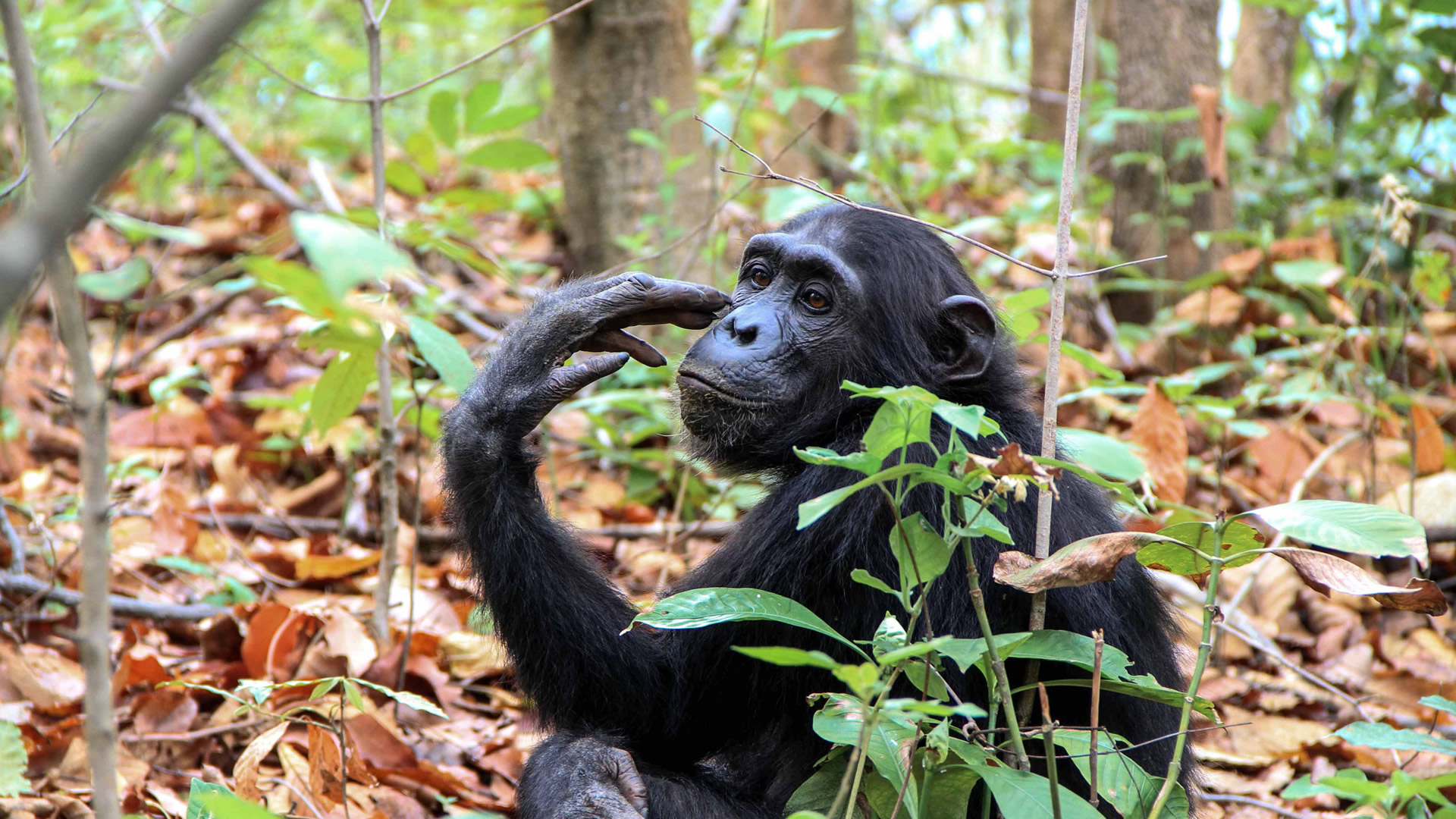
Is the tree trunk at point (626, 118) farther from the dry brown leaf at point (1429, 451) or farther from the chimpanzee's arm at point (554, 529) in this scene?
the dry brown leaf at point (1429, 451)

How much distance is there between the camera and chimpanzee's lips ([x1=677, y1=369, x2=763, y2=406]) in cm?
347

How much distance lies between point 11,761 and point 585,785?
1.33m

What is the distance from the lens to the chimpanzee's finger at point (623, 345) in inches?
135

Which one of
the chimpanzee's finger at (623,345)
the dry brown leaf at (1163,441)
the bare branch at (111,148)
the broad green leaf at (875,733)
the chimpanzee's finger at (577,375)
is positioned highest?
the bare branch at (111,148)

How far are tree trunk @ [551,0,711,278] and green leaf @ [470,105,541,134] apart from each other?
4.39 feet

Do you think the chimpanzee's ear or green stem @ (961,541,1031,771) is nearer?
green stem @ (961,541,1031,771)

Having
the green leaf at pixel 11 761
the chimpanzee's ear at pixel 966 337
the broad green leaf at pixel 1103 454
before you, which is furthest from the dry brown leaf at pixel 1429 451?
the green leaf at pixel 11 761

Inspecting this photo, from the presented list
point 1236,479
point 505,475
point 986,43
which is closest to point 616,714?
point 505,475

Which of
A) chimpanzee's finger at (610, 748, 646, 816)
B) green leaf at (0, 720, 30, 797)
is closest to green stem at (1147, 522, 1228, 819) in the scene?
chimpanzee's finger at (610, 748, 646, 816)

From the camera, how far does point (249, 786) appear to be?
10.2 ft

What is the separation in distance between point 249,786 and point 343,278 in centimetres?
240

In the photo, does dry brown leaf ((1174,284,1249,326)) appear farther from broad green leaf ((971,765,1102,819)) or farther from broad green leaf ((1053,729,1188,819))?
broad green leaf ((971,765,1102,819))

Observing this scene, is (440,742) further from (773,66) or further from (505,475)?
(773,66)

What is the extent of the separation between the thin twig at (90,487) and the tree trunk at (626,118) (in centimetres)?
468
